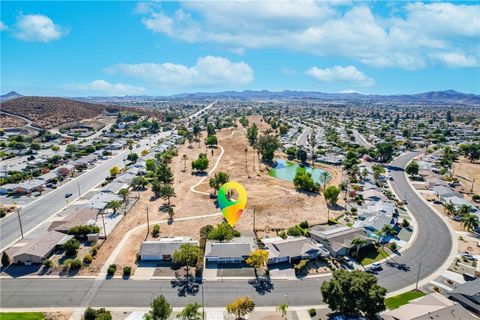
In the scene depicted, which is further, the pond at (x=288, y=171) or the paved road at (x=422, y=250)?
the pond at (x=288, y=171)

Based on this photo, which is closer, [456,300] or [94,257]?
[456,300]

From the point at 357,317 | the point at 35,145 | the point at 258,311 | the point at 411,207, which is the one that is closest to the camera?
the point at 357,317

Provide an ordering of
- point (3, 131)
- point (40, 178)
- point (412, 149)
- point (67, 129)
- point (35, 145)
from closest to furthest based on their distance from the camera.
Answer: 1. point (40, 178)
2. point (35, 145)
3. point (412, 149)
4. point (3, 131)
5. point (67, 129)

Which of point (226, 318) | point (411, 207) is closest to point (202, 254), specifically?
point (226, 318)

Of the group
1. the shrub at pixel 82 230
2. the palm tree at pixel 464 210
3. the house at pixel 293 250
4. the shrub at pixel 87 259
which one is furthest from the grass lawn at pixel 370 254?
the shrub at pixel 82 230

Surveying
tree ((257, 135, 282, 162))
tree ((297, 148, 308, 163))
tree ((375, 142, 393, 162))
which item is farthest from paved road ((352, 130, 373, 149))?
tree ((257, 135, 282, 162))

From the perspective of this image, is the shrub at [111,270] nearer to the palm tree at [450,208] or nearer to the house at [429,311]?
the house at [429,311]

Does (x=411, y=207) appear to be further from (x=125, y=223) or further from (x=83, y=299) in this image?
(x=83, y=299)

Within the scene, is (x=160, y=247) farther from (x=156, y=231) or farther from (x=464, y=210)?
(x=464, y=210)
